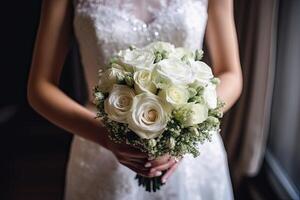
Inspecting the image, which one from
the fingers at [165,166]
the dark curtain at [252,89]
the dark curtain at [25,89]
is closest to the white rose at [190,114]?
the fingers at [165,166]

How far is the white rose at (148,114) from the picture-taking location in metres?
0.95

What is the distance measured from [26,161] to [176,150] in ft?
9.10

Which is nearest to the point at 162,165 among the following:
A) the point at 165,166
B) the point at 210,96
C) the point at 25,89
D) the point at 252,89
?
the point at 165,166

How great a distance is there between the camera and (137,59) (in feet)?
3.34

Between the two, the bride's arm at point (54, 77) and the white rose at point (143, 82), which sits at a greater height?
the white rose at point (143, 82)

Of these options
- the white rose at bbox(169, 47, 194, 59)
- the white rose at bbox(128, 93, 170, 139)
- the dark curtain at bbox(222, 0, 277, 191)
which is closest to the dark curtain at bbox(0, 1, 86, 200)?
the dark curtain at bbox(222, 0, 277, 191)

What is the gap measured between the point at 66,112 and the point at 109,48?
0.20 meters

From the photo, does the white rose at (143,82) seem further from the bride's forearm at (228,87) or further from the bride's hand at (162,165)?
the bride's forearm at (228,87)

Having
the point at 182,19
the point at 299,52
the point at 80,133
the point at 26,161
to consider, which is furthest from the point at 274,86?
the point at 26,161

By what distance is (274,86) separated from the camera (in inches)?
99.7

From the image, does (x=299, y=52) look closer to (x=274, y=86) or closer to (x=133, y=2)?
(x=274, y=86)

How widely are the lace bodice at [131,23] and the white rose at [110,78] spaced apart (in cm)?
27

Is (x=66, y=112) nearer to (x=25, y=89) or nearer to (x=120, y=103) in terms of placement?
(x=120, y=103)

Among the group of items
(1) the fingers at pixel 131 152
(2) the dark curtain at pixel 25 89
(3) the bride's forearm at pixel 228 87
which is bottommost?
(2) the dark curtain at pixel 25 89
